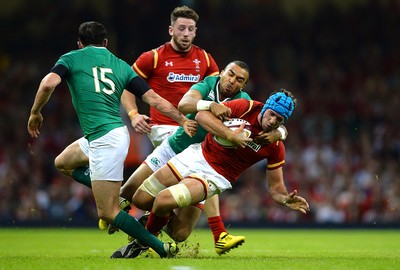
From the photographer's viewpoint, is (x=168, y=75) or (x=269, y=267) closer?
(x=269, y=267)

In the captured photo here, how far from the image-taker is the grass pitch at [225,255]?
26.6 ft

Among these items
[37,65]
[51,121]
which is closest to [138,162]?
[51,121]

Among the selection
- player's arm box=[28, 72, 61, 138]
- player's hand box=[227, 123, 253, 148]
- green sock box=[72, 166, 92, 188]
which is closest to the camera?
player's arm box=[28, 72, 61, 138]

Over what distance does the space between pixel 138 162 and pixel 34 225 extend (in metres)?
2.69

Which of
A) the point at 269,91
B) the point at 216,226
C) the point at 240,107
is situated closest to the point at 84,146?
the point at 216,226

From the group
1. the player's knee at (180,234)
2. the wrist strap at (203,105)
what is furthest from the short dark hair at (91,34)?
the player's knee at (180,234)

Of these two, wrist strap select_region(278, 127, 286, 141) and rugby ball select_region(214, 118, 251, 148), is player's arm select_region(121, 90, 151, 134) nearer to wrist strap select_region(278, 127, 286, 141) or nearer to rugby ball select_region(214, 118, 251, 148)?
rugby ball select_region(214, 118, 251, 148)

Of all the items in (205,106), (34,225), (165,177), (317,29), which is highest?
(317,29)

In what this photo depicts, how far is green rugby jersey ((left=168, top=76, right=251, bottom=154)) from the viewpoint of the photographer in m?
9.43

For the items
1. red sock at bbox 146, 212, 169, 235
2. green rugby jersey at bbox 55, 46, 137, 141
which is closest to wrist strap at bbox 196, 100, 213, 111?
green rugby jersey at bbox 55, 46, 137, 141

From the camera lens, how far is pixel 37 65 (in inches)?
824

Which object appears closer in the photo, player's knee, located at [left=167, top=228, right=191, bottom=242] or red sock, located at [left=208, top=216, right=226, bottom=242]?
red sock, located at [left=208, top=216, right=226, bottom=242]

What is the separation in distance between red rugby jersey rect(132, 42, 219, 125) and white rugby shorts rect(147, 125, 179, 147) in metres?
0.06

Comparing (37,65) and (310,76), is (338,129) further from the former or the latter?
(37,65)
